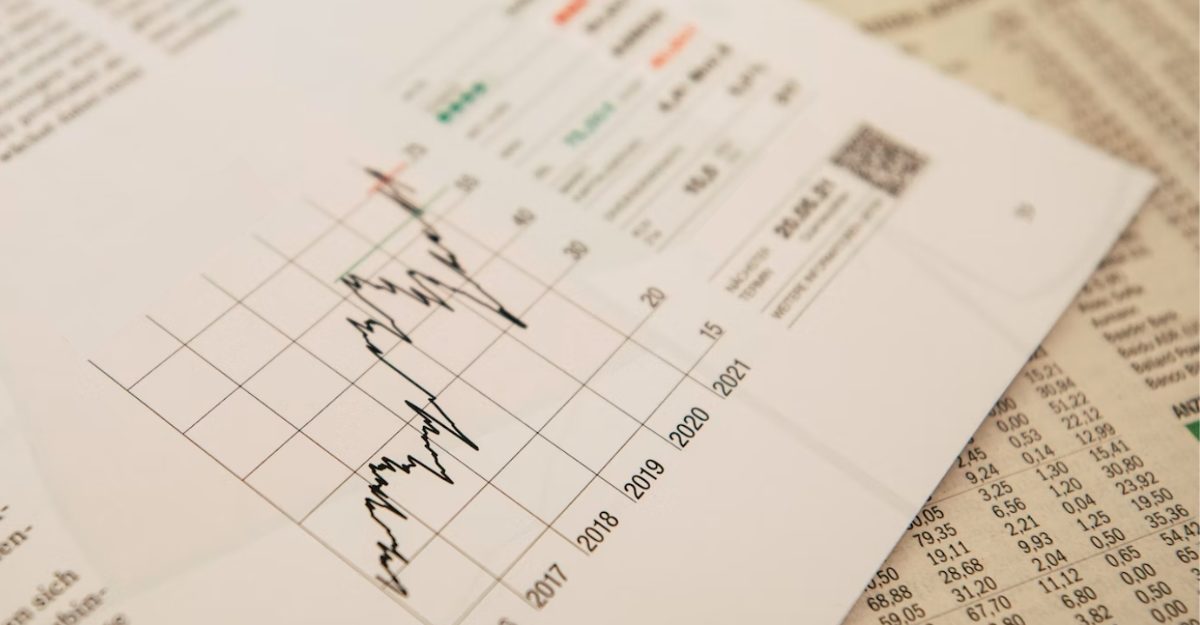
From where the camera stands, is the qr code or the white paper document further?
the qr code

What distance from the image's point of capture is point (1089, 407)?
0.43 metres

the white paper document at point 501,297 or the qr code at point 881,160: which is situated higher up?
the qr code at point 881,160

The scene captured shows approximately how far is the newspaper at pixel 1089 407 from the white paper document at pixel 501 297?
0.7 inches

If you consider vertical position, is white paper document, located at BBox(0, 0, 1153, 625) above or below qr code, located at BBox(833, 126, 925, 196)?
below

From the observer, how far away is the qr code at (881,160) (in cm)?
47

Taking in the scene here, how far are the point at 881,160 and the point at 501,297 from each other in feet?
0.68

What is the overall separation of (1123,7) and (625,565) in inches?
17.7

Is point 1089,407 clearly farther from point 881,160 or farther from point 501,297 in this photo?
point 501,297

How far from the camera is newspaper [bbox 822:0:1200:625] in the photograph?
1.26ft

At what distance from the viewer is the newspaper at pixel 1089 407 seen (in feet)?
1.26

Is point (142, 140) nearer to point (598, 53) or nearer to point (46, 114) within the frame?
point (46, 114)

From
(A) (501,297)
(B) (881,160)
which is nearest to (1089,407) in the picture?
(B) (881,160)

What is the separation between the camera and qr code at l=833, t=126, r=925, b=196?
473mm

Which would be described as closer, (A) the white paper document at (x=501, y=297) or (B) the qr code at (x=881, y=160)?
(A) the white paper document at (x=501, y=297)
